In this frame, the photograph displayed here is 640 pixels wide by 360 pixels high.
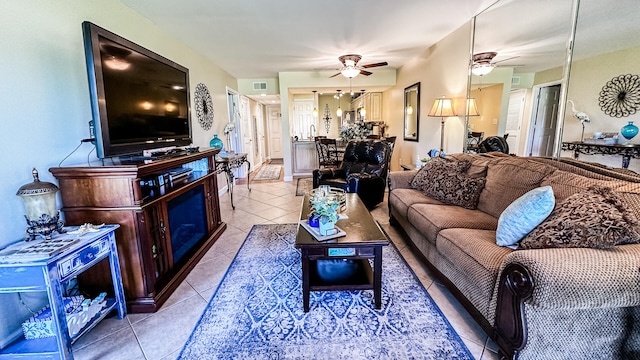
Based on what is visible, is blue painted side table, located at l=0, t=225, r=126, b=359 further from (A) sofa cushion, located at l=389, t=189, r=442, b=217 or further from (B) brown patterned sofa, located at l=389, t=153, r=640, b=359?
(A) sofa cushion, located at l=389, t=189, r=442, b=217

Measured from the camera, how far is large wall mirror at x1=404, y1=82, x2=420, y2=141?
5016mm

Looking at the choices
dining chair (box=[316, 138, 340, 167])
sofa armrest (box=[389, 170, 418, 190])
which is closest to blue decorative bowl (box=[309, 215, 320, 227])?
sofa armrest (box=[389, 170, 418, 190])

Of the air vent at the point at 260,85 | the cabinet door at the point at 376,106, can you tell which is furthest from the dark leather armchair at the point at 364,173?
the cabinet door at the point at 376,106

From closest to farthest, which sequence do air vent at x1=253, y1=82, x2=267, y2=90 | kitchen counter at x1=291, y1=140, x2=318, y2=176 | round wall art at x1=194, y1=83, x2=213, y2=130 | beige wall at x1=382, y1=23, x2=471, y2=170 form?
beige wall at x1=382, y1=23, x2=471, y2=170 → round wall art at x1=194, y1=83, x2=213, y2=130 → air vent at x1=253, y1=82, x2=267, y2=90 → kitchen counter at x1=291, y1=140, x2=318, y2=176

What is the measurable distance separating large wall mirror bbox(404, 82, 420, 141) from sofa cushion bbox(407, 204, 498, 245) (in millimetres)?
2915

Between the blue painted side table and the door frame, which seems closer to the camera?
the blue painted side table

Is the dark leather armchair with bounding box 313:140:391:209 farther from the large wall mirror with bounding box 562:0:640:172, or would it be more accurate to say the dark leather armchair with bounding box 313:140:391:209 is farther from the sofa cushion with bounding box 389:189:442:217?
the large wall mirror with bounding box 562:0:640:172

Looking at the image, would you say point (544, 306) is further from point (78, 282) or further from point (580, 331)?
point (78, 282)

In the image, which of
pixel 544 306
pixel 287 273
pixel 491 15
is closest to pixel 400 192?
pixel 287 273

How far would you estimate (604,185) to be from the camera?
1605 mm

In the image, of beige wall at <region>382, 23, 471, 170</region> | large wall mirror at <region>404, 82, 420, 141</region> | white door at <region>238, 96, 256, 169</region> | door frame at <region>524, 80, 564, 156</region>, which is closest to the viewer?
door frame at <region>524, 80, 564, 156</region>

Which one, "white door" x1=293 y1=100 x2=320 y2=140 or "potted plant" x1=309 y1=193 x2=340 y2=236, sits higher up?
"white door" x1=293 y1=100 x2=320 y2=140

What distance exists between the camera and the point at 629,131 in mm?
1755

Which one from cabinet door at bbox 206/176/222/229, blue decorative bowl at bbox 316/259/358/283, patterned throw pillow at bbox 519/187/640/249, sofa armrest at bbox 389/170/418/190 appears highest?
patterned throw pillow at bbox 519/187/640/249
